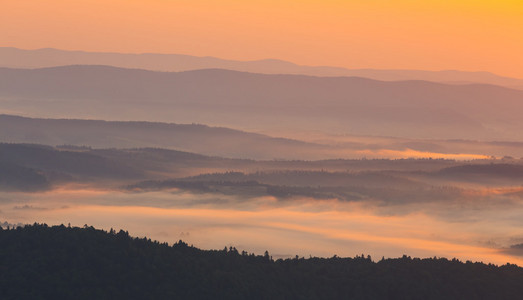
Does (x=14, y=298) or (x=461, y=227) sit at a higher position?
(x=461, y=227)

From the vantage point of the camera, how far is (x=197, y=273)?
57.5m

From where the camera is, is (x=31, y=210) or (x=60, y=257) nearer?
(x=60, y=257)

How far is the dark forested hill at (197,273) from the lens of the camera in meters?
55.0

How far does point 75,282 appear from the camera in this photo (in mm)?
54812

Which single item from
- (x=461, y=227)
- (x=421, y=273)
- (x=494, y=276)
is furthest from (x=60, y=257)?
(x=461, y=227)

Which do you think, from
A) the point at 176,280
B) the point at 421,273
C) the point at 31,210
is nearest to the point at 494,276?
the point at 421,273

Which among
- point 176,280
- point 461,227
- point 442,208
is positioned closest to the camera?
point 176,280

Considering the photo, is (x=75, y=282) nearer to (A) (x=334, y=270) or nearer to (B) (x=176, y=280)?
(B) (x=176, y=280)

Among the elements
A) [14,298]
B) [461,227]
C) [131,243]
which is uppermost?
[461,227]

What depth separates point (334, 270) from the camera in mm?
61625

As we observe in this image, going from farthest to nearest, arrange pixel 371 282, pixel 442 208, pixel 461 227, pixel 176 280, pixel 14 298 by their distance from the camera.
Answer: pixel 442 208
pixel 461 227
pixel 371 282
pixel 176 280
pixel 14 298

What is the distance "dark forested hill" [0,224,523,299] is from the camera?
2167 inches

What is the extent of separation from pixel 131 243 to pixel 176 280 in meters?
4.36

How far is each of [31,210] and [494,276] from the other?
123 metres
